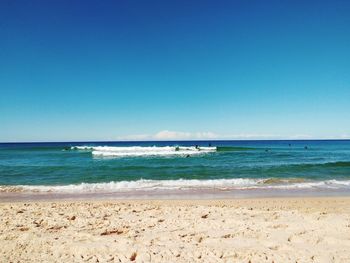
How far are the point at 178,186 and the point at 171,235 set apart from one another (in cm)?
931

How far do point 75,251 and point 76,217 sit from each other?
258 cm

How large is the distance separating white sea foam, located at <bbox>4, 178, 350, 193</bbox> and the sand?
5.95 meters

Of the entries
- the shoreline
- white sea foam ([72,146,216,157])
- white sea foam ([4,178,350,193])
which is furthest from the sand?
white sea foam ([72,146,216,157])

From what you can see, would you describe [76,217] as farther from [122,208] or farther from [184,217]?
[184,217]

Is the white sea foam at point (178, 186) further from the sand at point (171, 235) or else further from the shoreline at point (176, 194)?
the sand at point (171, 235)

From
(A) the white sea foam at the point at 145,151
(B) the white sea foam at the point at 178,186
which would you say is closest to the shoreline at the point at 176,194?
(B) the white sea foam at the point at 178,186

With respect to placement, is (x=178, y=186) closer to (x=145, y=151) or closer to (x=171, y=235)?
(x=171, y=235)

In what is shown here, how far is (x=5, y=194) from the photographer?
1408 cm

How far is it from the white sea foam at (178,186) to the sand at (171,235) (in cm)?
595

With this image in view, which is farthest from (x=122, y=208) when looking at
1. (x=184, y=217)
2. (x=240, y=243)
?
(x=240, y=243)

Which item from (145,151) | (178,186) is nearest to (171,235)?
(178,186)

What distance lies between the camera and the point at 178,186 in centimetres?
1591

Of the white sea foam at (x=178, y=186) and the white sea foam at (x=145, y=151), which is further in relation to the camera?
the white sea foam at (x=145, y=151)

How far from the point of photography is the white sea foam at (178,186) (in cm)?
1518
